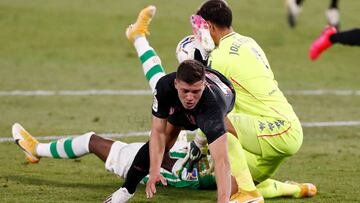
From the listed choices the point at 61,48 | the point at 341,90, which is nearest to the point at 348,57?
the point at 341,90

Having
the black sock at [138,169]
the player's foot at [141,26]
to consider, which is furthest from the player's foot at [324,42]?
the black sock at [138,169]

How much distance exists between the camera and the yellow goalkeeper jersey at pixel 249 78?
313 inches

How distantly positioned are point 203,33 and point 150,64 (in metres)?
1.35

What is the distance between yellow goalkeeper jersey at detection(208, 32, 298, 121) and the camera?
794 cm

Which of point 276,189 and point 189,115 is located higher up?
point 189,115

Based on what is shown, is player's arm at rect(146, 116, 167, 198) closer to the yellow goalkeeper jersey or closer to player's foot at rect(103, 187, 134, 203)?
player's foot at rect(103, 187, 134, 203)

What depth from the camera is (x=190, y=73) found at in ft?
21.6

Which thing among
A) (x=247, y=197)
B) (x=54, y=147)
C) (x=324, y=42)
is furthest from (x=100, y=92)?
(x=247, y=197)

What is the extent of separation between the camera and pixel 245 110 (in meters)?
8.08

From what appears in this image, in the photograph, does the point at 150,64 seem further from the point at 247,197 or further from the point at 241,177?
the point at 247,197

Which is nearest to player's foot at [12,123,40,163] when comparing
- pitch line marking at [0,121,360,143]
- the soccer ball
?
pitch line marking at [0,121,360,143]

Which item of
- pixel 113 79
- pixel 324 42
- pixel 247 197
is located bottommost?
pixel 247 197

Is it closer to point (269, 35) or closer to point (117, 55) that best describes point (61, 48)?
point (117, 55)

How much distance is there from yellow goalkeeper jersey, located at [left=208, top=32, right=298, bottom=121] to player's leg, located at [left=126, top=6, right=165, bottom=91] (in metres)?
1.08
